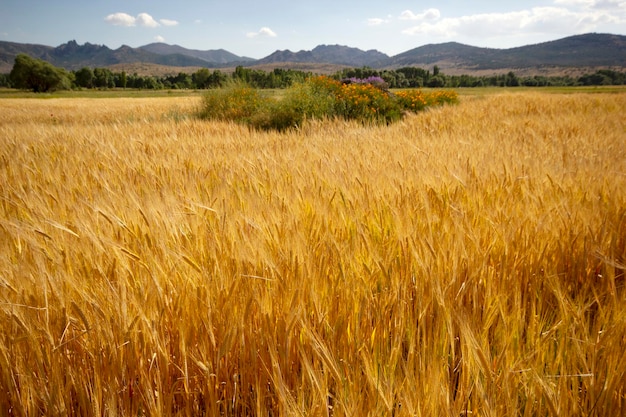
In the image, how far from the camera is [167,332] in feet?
3.15

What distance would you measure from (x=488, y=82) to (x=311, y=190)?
344ft

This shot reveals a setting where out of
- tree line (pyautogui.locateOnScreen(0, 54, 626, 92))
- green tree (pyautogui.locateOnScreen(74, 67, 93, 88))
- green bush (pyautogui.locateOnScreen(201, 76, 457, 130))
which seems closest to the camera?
green bush (pyautogui.locateOnScreen(201, 76, 457, 130))

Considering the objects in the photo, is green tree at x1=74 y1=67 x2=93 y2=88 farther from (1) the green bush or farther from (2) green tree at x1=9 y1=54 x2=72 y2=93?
(1) the green bush

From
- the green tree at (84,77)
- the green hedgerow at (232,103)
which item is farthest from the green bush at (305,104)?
the green tree at (84,77)

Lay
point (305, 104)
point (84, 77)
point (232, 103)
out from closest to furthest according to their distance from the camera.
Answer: point (305, 104)
point (232, 103)
point (84, 77)

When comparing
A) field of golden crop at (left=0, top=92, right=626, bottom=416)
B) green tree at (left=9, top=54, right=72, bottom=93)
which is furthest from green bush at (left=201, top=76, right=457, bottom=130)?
green tree at (left=9, top=54, right=72, bottom=93)

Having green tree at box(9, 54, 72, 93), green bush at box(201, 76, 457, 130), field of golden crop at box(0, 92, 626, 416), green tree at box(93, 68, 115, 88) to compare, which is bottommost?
field of golden crop at box(0, 92, 626, 416)

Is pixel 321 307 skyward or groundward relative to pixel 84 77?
groundward

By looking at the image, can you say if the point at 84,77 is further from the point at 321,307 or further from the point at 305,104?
the point at 321,307

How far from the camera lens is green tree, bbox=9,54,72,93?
74.3 meters

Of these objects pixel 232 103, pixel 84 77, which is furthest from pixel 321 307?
pixel 84 77

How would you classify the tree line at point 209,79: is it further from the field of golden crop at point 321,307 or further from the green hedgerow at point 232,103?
the field of golden crop at point 321,307

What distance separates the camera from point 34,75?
74.3 meters

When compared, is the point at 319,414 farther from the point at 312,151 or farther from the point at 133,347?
the point at 312,151
